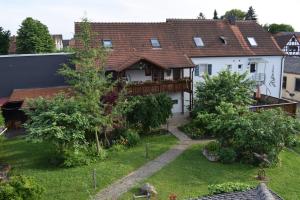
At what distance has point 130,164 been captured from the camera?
19000 mm

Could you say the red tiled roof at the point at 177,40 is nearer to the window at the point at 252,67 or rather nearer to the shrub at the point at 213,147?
the window at the point at 252,67

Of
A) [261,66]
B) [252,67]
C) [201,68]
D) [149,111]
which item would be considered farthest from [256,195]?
[261,66]

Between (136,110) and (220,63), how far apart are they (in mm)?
11727

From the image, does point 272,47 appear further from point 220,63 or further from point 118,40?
point 118,40

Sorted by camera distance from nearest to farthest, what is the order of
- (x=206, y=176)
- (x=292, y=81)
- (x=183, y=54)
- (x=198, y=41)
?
(x=206, y=176) → (x=183, y=54) → (x=198, y=41) → (x=292, y=81)

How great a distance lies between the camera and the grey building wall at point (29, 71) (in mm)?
27516

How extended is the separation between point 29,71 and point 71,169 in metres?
12.9

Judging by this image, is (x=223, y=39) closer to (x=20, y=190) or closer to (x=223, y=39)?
(x=223, y=39)

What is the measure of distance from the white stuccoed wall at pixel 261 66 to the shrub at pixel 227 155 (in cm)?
1144

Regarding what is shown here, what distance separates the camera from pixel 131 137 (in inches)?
868

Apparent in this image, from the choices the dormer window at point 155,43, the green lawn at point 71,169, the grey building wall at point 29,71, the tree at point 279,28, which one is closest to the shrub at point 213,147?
the green lawn at point 71,169

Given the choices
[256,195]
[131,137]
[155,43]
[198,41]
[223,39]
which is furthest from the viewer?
[223,39]

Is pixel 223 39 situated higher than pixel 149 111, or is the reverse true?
pixel 223 39

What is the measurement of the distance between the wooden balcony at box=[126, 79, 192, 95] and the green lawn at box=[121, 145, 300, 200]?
7.87 metres
